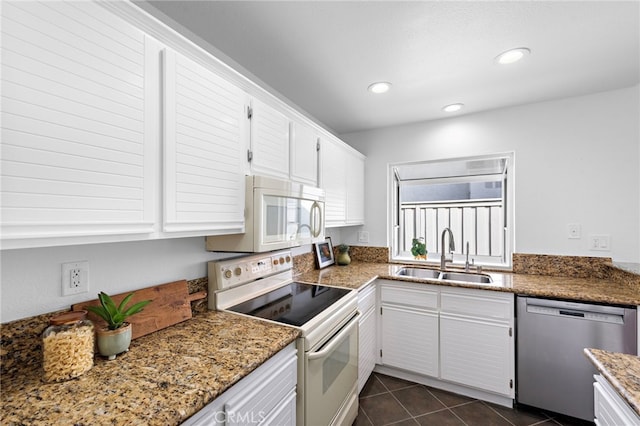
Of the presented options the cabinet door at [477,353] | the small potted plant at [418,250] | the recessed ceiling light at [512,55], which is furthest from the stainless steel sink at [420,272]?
the recessed ceiling light at [512,55]

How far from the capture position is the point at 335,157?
8.20 feet

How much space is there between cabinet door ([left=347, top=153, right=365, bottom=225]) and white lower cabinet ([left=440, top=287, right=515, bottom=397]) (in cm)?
112

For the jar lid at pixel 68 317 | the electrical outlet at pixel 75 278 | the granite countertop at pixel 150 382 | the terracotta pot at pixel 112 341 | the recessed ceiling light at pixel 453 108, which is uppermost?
the recessed ceiling light at pixel 453 108

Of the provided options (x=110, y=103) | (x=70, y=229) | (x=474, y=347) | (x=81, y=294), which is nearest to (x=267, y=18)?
(x=110, y=103)

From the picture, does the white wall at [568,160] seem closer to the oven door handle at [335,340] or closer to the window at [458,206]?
the window at [458,206]

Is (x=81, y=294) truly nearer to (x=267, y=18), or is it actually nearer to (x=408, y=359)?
(x=267, y=18)

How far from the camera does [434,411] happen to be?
1984 mm

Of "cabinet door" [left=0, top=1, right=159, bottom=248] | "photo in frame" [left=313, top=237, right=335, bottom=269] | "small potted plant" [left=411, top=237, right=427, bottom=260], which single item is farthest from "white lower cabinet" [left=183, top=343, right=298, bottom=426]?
"small potted plant" [left=411, top=237, right=427, bottom=260]

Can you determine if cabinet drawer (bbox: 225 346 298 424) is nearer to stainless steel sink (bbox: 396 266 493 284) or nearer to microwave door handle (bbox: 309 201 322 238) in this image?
microwave door handle (bbox: 309 201 322 238)

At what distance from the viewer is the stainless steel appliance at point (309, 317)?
1331 mm

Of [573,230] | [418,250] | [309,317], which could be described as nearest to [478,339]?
[418,250]

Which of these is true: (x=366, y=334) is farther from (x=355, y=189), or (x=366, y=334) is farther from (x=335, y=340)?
(x=355, y=189)

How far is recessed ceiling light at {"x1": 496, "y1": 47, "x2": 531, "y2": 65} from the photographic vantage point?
1.63 m

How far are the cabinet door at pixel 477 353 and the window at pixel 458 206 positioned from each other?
2.58 feet
